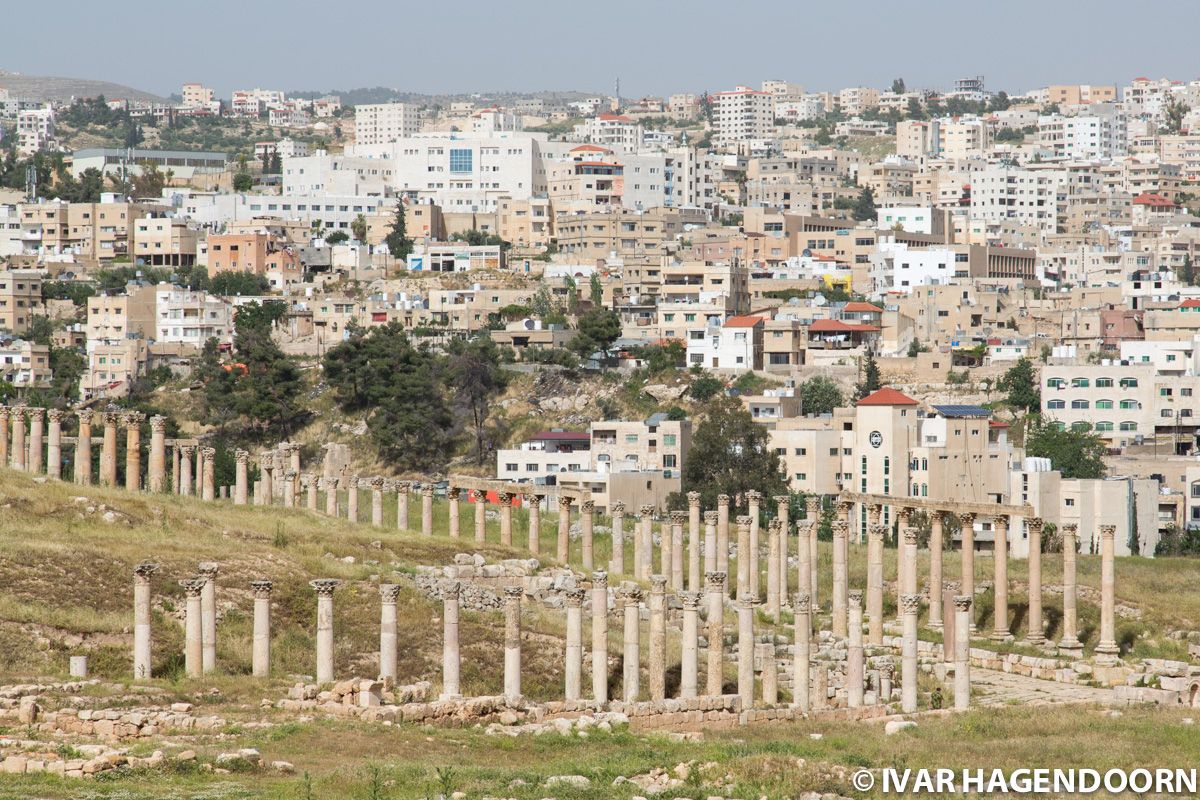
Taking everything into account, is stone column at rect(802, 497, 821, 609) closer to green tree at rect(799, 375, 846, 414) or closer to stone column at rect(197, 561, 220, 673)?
stone column at rect(197, 561, 220, 673)

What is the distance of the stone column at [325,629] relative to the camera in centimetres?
3753

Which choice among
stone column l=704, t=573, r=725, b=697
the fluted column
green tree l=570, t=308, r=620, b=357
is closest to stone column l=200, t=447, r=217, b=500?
the fluted column

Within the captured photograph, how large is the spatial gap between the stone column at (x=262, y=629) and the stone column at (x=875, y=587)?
1666 cm

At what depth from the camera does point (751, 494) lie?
57.3 meters

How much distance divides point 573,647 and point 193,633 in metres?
6.47

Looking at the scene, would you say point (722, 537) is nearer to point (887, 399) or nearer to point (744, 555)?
point (744, 555)

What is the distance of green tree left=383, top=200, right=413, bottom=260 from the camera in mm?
145875

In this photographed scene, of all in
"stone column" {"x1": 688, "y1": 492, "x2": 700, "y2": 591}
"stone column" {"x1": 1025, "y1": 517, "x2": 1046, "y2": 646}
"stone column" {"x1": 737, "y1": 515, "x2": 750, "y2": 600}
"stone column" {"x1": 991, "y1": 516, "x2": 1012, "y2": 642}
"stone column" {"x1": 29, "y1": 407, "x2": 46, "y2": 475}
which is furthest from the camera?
"stone column" {"x1": 29, "y1": 407, "x2": 46, "y2": 475}

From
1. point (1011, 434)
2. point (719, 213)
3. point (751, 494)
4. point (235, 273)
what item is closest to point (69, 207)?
point (235, 273)

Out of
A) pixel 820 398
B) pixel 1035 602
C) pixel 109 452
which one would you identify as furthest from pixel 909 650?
pixel 820 398

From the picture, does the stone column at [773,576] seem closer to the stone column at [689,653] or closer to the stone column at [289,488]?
the stone column at [289,488]

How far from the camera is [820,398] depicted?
10481 centimetres

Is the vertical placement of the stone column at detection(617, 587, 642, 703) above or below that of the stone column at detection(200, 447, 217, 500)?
below

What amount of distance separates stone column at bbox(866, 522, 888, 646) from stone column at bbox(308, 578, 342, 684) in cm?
1625
